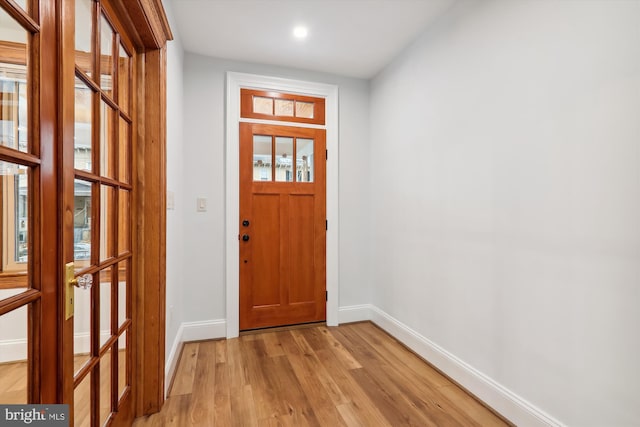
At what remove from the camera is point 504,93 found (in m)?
1.71

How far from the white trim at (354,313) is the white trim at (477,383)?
1.49ft

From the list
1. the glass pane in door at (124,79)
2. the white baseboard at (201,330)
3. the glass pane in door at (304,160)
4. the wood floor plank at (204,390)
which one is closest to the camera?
the glass pane in door at (124,79)

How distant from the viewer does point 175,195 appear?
7.03 ft

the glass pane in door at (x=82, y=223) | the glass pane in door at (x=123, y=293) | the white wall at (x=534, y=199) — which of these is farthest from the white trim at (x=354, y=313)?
the glass pane in door at (x=82, y=223)

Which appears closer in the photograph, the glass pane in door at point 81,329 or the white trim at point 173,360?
the glass pane in door at point 81,329

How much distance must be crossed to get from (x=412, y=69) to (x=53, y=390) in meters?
2.83

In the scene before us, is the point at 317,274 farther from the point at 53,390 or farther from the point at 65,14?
the point at 65,14

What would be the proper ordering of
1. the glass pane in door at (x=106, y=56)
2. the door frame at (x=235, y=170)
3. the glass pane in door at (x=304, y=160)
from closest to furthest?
the glass pane in door at (x=106, y=56) → the door frame at (x=235, y=170) → the glass pane in door at (x=304, y=160)

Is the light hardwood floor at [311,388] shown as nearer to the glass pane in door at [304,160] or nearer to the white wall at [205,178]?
the white wall at [205,178]

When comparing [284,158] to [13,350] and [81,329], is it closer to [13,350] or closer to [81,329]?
[81,329]

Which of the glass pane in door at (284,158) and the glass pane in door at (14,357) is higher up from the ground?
the glass pane in door at (284,158)

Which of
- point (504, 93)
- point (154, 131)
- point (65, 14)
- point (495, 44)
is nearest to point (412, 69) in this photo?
point (495, 44)

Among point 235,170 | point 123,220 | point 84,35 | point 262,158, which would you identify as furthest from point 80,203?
point 262,158

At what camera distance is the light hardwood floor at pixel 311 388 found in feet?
5.43
